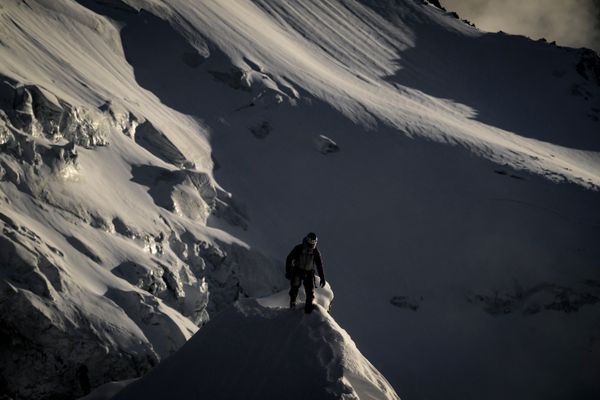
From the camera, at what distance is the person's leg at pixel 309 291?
13852mm

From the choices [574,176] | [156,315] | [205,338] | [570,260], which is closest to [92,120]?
[156,315]

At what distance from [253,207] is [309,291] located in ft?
60.1

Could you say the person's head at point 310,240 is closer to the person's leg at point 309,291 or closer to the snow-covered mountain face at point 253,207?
the person's leg at point 309,291

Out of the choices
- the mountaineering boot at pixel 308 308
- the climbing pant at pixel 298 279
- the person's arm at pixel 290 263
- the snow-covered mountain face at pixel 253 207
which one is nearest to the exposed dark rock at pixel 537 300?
the snow-covered mountain face at pixel 253 207

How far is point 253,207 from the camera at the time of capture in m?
32.2

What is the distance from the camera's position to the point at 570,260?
33.5 metres

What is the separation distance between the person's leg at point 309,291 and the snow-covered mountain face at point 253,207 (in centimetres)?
617

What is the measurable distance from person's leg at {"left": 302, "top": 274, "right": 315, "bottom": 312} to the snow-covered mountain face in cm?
617

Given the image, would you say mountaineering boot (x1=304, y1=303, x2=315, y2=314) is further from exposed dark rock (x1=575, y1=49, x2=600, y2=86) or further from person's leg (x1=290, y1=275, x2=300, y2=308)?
exposed dark rock (x1=575, y1=49, x2=600, y2=86)

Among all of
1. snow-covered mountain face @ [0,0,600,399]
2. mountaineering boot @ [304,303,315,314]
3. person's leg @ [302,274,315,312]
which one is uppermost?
person's leg @ [302,274,315,312]

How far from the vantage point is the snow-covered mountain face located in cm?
1855

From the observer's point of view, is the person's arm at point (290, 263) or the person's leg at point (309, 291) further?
the person's arm at point (290, 263)

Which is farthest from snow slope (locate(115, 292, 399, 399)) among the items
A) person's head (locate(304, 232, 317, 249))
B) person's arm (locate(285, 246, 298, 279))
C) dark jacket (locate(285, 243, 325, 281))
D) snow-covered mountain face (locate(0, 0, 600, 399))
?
snow-covered mountain face (locate(0, 0, 600, 399))

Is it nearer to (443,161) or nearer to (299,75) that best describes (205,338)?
(443,161)
